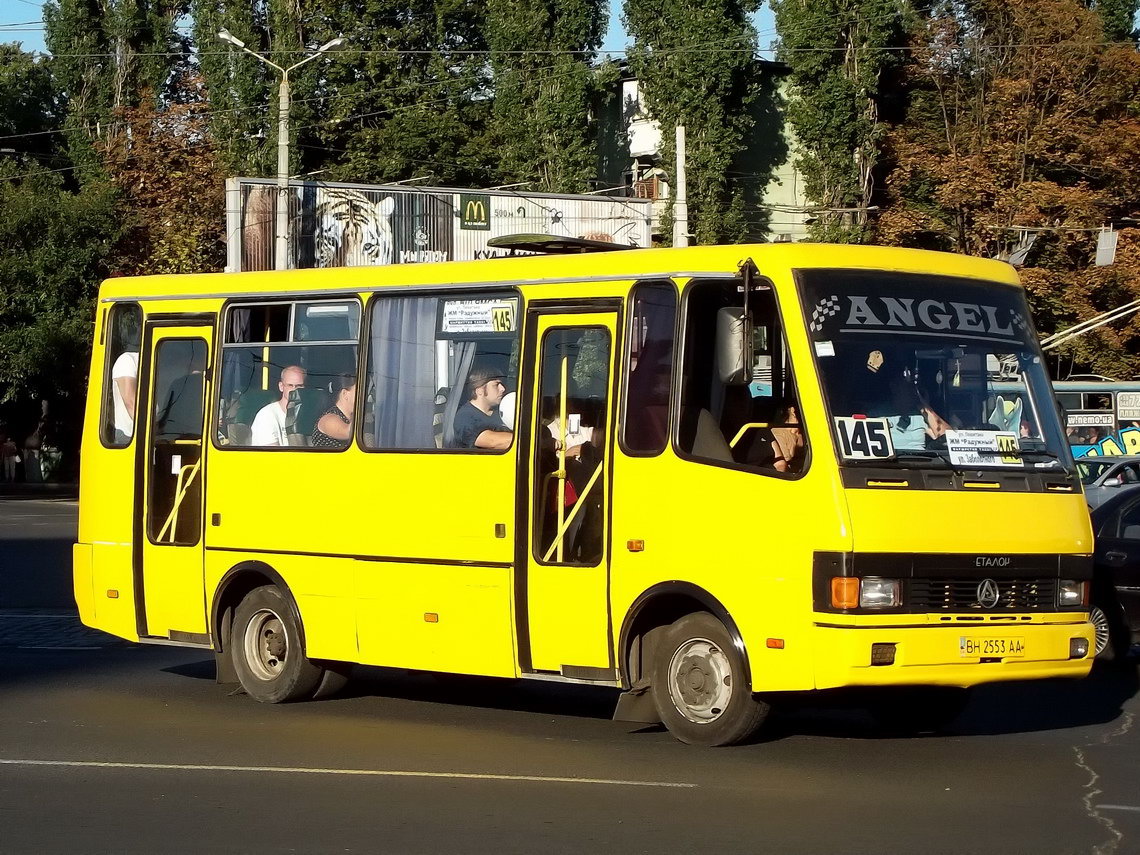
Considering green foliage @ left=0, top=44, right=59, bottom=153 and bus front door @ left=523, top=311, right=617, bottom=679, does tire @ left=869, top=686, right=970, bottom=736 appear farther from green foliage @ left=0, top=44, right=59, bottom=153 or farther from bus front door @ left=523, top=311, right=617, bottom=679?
green foliage @ left=0, top=44, right=59, bottom=153

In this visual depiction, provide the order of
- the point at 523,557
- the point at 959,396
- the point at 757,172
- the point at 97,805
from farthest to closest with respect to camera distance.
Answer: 1. the point at 757,172
2. the point at 523,557
3. the point at 959,396
4. the point at 97,805

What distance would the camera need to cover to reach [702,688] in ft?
32.6

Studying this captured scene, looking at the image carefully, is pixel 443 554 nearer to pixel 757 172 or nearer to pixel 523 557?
pixel 523 557

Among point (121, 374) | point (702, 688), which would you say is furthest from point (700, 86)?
point (702, 688)

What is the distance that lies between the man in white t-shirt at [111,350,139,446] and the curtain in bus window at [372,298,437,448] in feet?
7.90

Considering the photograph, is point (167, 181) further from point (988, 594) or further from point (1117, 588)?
point (988, 594)

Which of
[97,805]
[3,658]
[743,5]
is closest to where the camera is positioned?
[97,805]

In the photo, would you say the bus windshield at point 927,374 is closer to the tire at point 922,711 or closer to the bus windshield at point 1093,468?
the tire at point 922,711

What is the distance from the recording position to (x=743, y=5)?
5438 cm

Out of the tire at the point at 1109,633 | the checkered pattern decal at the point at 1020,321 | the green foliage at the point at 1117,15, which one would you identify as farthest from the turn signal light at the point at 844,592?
the green foliage at the point at 1117,15

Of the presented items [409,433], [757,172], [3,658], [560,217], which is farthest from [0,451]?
[409,433]

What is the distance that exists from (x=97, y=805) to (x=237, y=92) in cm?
5057

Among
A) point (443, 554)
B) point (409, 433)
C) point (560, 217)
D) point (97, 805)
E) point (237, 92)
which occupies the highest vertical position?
point (237, 92)

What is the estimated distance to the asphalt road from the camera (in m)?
7.59
